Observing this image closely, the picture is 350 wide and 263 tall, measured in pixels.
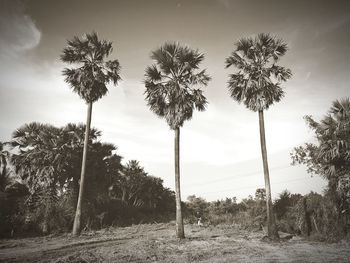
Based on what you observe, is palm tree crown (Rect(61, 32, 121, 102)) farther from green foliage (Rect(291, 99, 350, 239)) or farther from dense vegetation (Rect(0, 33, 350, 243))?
green foliage (Rect(291, 99, 350, 239))

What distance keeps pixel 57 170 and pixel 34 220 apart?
3.64 meters

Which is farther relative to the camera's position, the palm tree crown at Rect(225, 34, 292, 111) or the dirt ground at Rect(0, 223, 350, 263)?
the palm tree crown at Rect(225, 34, 292, 111)

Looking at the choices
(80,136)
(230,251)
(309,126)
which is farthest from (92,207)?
(309,126)

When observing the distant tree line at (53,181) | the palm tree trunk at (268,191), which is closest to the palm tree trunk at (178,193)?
the palm tree trunk at (268,191)

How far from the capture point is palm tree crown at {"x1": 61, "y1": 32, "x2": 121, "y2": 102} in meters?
19.4

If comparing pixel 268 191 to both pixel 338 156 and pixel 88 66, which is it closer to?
pixel 338 156

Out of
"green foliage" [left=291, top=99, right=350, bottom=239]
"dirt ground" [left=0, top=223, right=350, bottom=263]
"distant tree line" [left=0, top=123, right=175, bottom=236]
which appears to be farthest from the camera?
"distant tree line" [left=0, top=123, right=175, bottom=236]

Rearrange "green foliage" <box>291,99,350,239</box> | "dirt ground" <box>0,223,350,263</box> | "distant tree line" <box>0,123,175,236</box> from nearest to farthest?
"dirt ground" <box>0,223,350,263</box> → "green foliage" <box>291,99,350,239</box> → "distant tree line" <box>0,123,175,236</box>

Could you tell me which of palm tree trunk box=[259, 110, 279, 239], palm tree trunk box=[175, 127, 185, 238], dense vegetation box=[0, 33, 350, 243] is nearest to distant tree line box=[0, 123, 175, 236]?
dense vegetation box=[0, 33, 350, 243]

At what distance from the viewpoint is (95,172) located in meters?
22.4

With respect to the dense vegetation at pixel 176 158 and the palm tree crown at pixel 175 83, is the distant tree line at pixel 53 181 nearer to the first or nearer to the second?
the dense vegetation at pixel 176 158

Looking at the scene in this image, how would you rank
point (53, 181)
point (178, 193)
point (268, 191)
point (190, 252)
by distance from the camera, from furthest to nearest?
point (53, 181)
point (178, 193)
point (268, 191)
point (190, 252)

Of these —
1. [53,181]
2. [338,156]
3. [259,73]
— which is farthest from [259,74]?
[53,181]

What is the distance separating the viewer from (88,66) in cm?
1986
